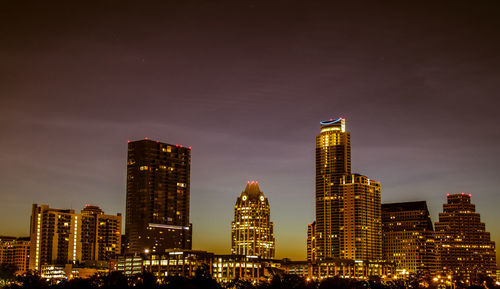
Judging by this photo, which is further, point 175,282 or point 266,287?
point 266,287

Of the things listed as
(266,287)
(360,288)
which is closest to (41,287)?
(266,287)

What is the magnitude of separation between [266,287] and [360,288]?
32891 mm

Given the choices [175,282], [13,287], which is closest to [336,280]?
[175,282]

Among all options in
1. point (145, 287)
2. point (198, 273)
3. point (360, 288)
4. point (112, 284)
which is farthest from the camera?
point (360, 288)

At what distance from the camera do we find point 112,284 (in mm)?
166250

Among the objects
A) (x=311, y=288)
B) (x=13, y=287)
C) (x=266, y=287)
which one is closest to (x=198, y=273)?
(x=266, y=287)

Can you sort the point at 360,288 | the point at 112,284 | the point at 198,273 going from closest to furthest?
the point at 112,284
the point at 198,273
the point at 360,288

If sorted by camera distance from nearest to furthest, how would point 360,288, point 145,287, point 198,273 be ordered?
point 145,287, point 198,273, point 360,288

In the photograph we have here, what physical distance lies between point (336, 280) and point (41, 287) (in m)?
74.8

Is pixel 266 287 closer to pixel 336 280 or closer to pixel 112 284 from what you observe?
pixel 336 280

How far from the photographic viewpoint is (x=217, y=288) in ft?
524

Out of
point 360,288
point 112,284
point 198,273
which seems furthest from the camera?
Result: point 360,288

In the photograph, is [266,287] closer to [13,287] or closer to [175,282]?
[175,282]

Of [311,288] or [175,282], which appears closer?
[175,282]
